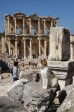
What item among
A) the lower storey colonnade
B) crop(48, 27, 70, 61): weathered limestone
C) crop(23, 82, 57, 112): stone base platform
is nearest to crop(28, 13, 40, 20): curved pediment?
the lower storey colonnade

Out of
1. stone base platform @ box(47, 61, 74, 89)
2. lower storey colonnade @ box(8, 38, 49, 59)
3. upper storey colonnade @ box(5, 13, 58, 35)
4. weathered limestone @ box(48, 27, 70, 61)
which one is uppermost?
upper storey colonnade @ box(5, 13, 58, 35)

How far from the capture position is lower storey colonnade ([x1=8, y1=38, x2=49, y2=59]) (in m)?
41.4

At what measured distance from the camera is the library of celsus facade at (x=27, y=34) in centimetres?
4147

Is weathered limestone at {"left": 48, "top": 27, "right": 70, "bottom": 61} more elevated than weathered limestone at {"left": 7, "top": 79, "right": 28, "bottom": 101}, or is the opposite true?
weathered limestone at {"left": 48, "top": 27, "right": 70, "bottom": 61}

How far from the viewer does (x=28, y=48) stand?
43875mm

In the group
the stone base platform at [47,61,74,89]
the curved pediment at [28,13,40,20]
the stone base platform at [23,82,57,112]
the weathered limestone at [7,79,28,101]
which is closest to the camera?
the stone base platform at [23,82,57,112]

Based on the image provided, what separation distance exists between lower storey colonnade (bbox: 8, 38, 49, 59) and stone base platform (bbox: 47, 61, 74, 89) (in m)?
35.1

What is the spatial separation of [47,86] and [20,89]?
0.70 meters

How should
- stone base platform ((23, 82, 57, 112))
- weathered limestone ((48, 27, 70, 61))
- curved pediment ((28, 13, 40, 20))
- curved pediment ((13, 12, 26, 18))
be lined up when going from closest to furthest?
stone base platform ((23, 82, 57, 112)), weathered limestone ((48, 27, 70, 61)), curved pediment ((13, 12, 26, 18)), curved pediment ((28, 13, 40, 20))

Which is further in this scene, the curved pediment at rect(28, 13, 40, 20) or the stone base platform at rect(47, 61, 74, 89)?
the curved pediment at rect(28, 13, 40, 20)

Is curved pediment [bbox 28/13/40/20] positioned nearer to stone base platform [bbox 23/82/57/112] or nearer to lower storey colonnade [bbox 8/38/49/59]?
lower storey colonnade [bbox 8/38/49/59]

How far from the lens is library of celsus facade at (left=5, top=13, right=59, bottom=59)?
4147 cm

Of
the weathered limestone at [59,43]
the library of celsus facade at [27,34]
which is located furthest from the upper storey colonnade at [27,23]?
the weathered limestone at [59,43]

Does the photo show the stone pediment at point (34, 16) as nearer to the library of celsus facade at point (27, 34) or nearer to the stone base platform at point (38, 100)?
the library of celsus facade at point (27, 34)
